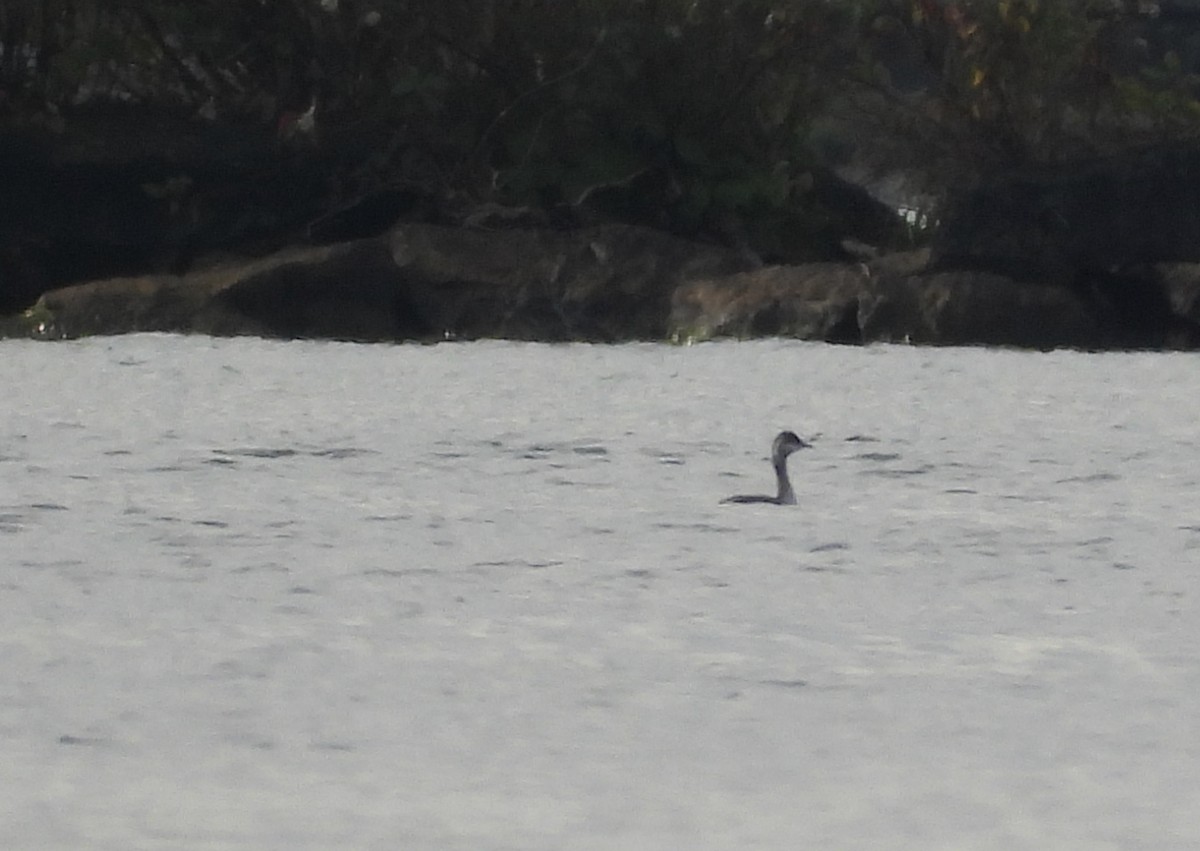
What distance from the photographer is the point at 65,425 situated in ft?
38.5

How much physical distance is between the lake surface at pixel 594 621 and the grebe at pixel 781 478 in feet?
0.37

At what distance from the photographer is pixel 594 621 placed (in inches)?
273

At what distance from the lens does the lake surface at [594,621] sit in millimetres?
4930

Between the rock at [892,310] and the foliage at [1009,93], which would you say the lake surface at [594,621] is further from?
the foliage at [1009,93]

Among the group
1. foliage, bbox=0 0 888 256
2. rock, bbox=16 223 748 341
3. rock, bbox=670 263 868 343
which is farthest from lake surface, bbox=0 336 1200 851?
foliage, bbox=0 0 888 256

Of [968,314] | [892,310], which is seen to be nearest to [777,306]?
[892,310]

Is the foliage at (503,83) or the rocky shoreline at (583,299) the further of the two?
the foliage at (503,83)

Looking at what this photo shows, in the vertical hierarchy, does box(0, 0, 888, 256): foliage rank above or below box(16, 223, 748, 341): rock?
above

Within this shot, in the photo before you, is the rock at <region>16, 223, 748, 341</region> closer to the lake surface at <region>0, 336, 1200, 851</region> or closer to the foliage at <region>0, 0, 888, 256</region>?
the foliage at <region>0, 0, 888, 256</region>

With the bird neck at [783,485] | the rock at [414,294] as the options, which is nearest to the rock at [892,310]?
the rock at [414,294]

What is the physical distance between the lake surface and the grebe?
11 cm

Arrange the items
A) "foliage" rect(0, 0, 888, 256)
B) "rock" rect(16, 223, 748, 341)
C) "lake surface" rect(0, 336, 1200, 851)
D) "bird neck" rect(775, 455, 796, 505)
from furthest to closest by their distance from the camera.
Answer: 1. "foliage" rect(0, 0, 888, 256)
2. "rock" rect(16, 223, 748, 341)
3. "bird neck" rect(775, 455, 796, 505)
4. "lake surface" rect(0, 336, 1200, 851)

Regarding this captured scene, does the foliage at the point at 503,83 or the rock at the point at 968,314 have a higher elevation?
the foliage at the point at 503,83

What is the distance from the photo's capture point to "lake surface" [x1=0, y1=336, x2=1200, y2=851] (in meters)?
4.93
